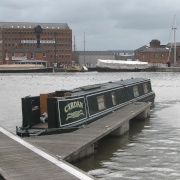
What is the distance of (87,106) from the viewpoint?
52.7 ft

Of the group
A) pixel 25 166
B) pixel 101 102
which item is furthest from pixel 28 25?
pixel 25 166

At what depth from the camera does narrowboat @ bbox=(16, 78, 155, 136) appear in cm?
1400

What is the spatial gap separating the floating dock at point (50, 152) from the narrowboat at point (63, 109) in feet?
1.67

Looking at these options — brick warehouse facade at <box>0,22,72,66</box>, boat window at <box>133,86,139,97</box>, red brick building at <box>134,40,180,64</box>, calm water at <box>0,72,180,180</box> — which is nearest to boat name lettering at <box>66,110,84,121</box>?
calm water at <box>0,72,180,180</box>

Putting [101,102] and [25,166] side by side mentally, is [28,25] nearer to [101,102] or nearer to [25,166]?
[101,102]

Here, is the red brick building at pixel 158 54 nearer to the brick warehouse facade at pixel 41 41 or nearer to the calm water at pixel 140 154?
the brick warehouse facade at pixel 41 41

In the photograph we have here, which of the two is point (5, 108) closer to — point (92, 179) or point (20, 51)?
point (92, 179)

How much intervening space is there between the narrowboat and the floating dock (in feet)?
1.67

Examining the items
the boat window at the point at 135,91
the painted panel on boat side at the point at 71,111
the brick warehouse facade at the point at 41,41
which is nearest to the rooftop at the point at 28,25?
the brick warehouse facade at the point at 41,41

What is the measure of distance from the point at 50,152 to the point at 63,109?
11.7 feet

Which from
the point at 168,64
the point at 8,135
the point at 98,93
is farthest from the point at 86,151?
the point at 168,64

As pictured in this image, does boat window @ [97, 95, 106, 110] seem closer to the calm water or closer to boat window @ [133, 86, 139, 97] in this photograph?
the calm water

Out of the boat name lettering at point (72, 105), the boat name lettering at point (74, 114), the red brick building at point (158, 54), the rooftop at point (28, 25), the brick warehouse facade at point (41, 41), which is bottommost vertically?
the boat name lettering at point (74, 114)

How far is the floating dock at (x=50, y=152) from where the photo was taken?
8.70 meters
